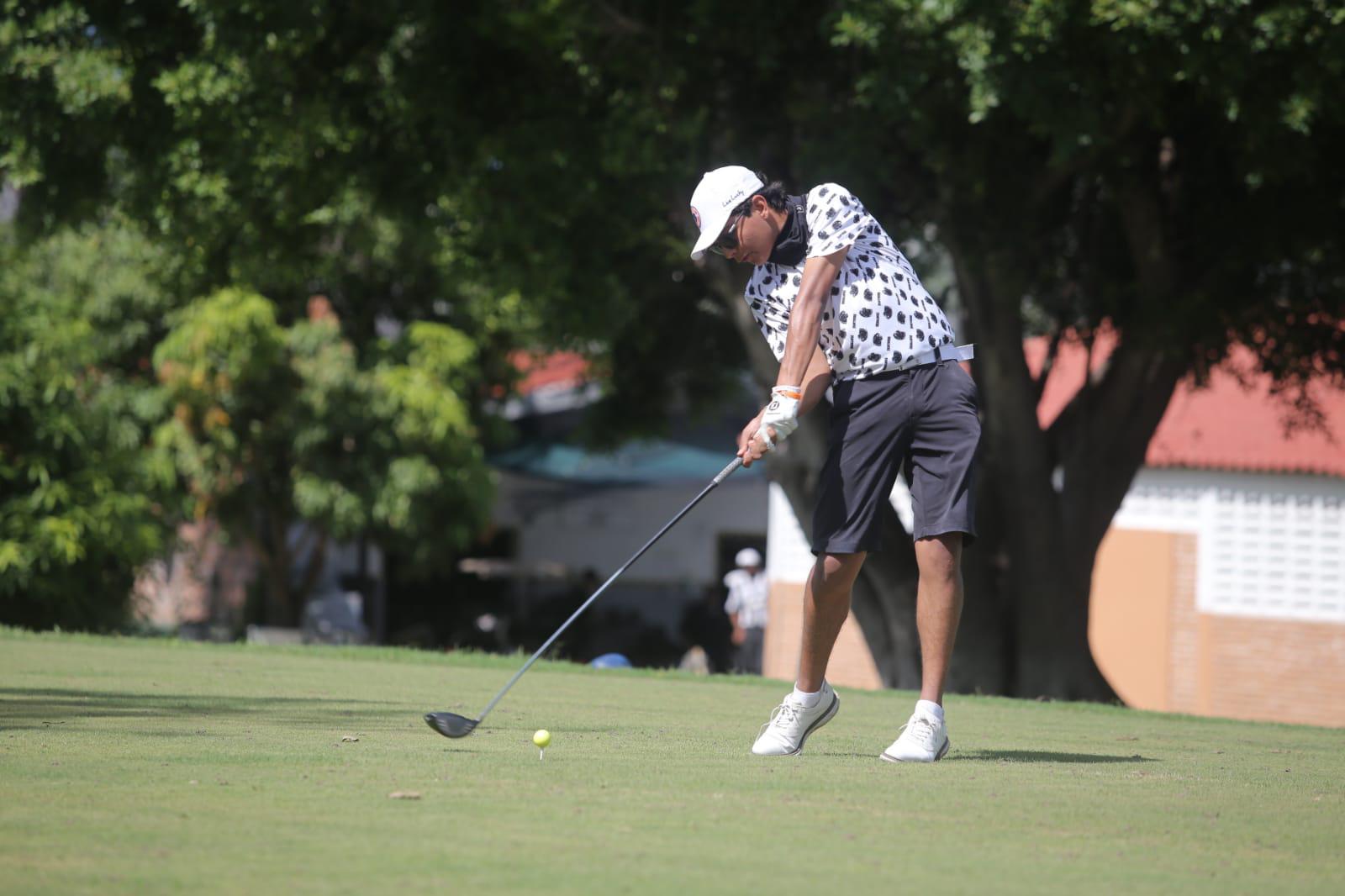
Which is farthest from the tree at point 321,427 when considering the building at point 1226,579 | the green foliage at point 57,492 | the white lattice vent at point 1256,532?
the white lattice vent at point 1256,532

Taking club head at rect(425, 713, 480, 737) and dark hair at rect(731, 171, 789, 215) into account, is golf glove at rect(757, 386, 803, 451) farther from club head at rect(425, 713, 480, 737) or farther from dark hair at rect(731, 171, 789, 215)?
club head at rect(425, 713, 480, 737)

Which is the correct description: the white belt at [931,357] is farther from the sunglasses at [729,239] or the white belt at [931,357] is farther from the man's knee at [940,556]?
the sunglasses at [729,239]

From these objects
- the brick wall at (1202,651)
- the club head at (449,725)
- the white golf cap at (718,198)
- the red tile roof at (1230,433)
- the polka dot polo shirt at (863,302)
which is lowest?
the brick wall at (1202,651)

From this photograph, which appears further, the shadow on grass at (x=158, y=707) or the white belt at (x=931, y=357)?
the shadow on grass at (x=158, y=707)

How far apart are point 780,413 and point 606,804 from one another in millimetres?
1770

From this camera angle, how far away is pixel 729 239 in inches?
218

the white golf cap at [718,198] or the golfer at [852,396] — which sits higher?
the white golf cap at [718,198]

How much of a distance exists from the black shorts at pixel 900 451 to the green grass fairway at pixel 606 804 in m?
0.72

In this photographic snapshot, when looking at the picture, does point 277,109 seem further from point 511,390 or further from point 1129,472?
point 511,390

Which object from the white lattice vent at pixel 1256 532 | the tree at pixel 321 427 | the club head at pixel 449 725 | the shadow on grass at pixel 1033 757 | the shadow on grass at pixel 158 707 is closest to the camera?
the club head at pixel 449 725

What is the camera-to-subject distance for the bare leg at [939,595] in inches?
213

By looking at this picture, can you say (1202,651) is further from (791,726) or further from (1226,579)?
(791,726)

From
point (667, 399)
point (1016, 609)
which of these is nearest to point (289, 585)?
point (667, 399)

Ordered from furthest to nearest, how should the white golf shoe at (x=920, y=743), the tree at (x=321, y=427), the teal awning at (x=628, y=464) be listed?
the teal awning at (x=628, y=464)
the tree at (x=321, y=427)
the white golf shoe at (x=920, y=743)
